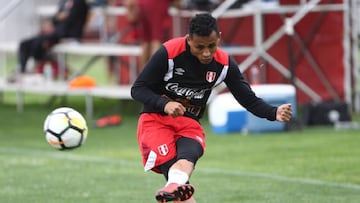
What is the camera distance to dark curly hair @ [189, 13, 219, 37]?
791 centimetres

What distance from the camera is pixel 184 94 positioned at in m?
8.38

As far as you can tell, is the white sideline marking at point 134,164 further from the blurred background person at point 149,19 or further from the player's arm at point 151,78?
the blurred background person at point 149,19

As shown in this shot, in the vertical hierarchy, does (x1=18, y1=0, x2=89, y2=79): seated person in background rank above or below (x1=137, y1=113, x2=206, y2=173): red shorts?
below

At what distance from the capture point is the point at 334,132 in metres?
16.5

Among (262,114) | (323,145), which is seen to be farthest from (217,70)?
(323,145)

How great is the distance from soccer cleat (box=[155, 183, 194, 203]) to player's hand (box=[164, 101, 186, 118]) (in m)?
0.52

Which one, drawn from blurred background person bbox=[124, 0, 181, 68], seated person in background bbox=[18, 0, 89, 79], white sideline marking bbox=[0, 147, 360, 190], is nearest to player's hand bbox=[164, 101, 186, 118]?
white sideline marking bbox=[0, 147, 360, 190]

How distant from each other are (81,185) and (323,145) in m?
4.45

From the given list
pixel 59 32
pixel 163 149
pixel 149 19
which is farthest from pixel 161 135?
pixel 59 32

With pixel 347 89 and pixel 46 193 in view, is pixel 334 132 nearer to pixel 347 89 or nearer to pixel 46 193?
pixel 347 89

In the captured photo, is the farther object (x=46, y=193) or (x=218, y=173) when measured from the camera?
(x=218, y=173)

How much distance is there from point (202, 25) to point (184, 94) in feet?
2.24

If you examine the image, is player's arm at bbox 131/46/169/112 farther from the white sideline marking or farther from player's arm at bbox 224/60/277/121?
the white sideline marking

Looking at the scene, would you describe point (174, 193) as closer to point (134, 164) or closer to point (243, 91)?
point (243, 91)
